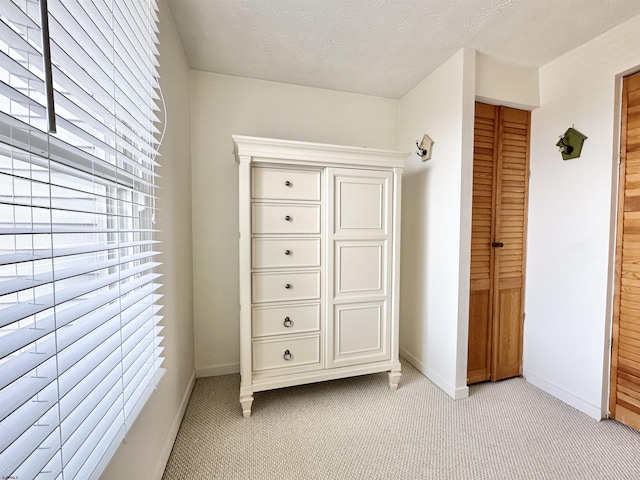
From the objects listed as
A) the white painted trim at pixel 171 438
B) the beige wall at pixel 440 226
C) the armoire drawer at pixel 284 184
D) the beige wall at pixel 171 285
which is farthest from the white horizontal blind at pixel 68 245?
the beige wall at pixel 440 226

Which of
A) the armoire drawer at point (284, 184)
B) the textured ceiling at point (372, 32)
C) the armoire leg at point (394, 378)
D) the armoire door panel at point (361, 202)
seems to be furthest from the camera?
the armoire leg at point (394, 378)

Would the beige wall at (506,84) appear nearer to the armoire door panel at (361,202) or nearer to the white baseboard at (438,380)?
the armoire door panel at (361,202)

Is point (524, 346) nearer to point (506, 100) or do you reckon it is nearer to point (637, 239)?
point (637, 239)

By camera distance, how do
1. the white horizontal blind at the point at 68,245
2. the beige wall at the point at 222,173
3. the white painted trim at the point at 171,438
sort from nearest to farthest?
the white horizontal blind at the point at 68,245 → the white painted trim at the point at 171,438 → the beige wall at the point at 222,173

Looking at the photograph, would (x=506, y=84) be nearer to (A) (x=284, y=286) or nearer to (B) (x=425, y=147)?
(B) (x=425, y=147)

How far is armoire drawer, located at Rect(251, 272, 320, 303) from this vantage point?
5.55 ft

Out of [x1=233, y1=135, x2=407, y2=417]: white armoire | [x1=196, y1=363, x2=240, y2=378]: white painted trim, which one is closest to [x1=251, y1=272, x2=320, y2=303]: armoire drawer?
[x1=233, y1=135, x2=407, y2=417]: white armoire

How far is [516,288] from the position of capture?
6.88 ft

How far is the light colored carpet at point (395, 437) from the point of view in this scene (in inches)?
51.3

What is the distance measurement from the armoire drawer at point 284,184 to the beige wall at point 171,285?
480 millimetres

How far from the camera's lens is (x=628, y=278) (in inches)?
62.0

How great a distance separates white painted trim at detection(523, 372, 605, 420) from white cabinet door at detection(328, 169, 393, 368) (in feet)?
3.78

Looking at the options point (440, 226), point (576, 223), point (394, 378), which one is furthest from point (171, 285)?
point (576, 223)

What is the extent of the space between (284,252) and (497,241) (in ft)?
5.24
